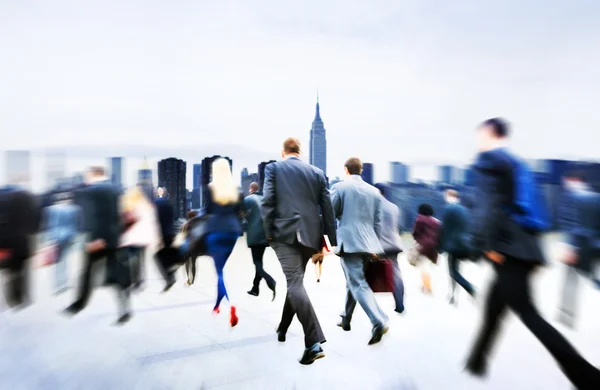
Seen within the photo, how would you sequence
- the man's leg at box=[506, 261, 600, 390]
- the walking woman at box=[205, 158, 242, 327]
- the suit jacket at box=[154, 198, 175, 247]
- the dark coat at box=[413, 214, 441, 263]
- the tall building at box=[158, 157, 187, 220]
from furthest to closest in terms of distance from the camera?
the tall building at box=[158, 157, 187, 220] → the suit jacket at box=[154, 198, 175, 247] → the dark coat at box=[413, 214, 441, 263] → the walking woman at box=[205, 158, 242, 327] → the man's leg at box=[506, 261, 600, 390]

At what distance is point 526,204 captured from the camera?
3.81m

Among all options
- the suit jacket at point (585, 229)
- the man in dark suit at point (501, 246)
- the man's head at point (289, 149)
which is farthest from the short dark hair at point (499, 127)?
the suit jacket at point (585, 229)

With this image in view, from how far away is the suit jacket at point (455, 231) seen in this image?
22.6 feet

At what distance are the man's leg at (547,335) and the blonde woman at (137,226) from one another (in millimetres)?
4926

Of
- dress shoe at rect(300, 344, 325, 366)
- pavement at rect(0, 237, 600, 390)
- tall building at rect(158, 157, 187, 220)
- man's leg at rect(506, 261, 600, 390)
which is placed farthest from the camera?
tall building at rect(158, 157, 187, 220)

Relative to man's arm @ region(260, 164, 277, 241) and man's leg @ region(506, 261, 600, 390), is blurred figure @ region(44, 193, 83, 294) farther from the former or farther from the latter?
man's leg @ region(506, 261, 600, 390)

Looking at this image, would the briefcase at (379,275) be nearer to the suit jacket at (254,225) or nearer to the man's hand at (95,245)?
the suit jacket at (254,225)

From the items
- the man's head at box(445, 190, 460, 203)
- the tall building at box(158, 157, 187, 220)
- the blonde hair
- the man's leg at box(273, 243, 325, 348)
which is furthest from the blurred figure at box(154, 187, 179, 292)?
the tall building at box(158, 157, 187, 220)

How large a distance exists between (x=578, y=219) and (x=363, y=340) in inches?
119

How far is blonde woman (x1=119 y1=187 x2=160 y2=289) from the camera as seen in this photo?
7.37m

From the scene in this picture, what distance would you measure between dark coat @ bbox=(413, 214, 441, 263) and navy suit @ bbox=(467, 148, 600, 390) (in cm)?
331

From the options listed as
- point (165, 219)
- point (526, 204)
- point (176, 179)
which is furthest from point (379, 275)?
point (176, 179)

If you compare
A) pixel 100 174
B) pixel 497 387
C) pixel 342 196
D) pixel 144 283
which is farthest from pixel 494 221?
pixel 144 283

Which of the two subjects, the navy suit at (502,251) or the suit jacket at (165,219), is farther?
the suit jacket at (165,219)
